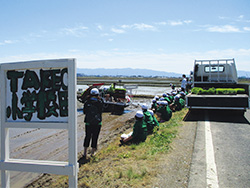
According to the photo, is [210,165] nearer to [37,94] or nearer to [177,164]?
[177,164]

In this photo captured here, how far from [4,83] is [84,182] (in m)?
2.29

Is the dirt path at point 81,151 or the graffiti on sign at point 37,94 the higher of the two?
the graffiti on sign at point 37,94

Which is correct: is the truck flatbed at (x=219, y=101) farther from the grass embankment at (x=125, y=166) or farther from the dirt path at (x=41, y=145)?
the grass embankment at (x=125, y=166)

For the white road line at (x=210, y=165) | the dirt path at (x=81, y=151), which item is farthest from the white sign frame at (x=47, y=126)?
the white road line at (x=210, y=165)

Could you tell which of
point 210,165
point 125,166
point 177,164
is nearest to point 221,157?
point 210,165

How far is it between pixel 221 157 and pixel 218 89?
5.86m

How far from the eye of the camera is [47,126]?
280 cm

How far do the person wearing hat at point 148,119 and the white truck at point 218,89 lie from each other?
281 centimetres

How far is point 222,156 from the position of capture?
5.00 m

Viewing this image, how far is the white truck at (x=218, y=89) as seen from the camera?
9.10 metres

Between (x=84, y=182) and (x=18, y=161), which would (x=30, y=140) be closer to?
(x=84, y=182)

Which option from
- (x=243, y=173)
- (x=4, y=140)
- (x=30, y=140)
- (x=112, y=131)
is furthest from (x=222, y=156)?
(x=30, y=140)

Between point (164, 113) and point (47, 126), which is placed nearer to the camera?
point (47, 126)

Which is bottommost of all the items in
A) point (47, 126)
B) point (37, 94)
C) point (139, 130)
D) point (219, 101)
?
point (139, 130)
